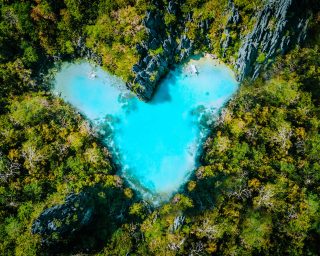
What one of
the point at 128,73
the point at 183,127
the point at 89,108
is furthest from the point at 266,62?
the point at 89,108

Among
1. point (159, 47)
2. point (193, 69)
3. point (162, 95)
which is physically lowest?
point (162, 95)

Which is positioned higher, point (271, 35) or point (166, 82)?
point (166, 82)

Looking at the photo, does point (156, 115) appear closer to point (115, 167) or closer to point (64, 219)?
point (115, 167)

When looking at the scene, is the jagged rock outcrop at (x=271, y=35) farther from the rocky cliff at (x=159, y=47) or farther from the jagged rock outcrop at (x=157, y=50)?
the jagged rock outcrop at (x=157, y=50)

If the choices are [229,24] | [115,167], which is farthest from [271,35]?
[115,167]

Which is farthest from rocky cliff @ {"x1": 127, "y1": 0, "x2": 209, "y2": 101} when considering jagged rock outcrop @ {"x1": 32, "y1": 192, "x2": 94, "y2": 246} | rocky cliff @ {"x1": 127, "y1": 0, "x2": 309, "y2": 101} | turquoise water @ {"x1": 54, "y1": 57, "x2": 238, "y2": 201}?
jagged rock outcrop @ {"x1": 32, "y1": 192, "x2": 94, "y2": 246}

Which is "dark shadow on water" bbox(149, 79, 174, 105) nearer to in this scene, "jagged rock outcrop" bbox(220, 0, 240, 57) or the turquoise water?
the turquoise water

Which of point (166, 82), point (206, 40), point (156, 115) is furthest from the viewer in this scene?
point (166, 82)

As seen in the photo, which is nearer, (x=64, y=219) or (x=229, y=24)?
(x=64, y=219)
